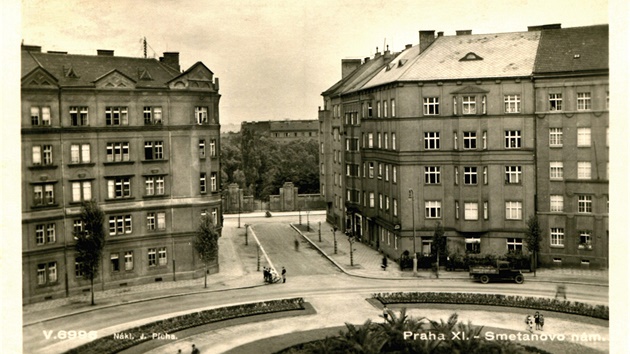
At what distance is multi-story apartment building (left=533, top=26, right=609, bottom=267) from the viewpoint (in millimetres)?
30984

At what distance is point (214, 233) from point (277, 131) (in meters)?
8.14

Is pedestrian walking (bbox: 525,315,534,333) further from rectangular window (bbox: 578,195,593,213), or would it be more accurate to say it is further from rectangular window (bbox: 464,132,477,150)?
rectangular window (bbox: 464,132,477,150)

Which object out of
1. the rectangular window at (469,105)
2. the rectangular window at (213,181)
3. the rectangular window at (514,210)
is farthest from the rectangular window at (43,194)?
the rectangular window at (514,210)

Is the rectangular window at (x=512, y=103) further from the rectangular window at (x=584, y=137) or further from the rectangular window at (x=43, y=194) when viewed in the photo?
the rectangular window at (x=43, y=194)

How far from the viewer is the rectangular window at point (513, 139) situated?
35125mm

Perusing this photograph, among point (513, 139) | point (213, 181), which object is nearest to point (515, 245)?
point (513, 139)

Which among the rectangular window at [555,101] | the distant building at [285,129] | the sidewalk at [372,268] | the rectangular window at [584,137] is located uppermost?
the rectangular window at [555,101]

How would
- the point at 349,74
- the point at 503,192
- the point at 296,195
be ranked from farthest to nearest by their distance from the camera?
the point at 349,74 < the point at 296,195 < the point at 503,192

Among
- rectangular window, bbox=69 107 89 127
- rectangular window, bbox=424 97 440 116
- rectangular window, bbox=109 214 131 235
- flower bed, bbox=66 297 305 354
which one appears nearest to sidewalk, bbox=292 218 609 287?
flower bed, bbox=66 297 305 354

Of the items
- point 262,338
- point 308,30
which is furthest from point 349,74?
point 262,338

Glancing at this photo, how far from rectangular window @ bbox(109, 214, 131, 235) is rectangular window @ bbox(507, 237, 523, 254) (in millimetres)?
22194

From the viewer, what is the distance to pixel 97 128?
33594mm

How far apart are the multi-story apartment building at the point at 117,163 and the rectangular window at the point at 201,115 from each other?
0.06 meters
